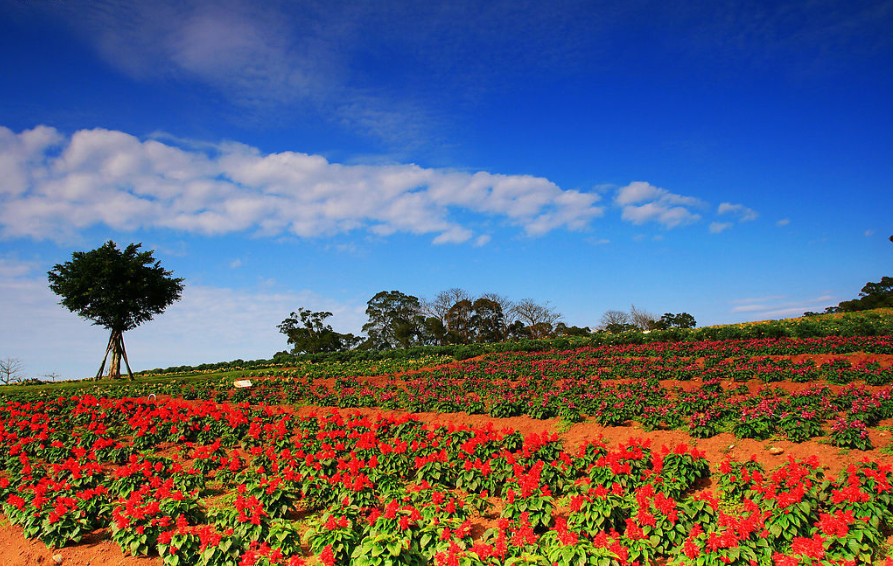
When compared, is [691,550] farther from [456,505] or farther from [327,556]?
[327,556]

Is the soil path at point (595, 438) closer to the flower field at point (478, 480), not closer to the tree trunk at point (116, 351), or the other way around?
the flower field at point (478, 480)

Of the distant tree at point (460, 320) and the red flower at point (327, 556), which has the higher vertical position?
the distant tree at point (460, 320)

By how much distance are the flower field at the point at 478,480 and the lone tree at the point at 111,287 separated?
1516cm

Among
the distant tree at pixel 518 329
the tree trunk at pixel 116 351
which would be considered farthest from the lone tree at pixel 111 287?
the distant tree at pixel 518 329

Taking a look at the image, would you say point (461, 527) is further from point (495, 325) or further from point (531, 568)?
point (495, 325)

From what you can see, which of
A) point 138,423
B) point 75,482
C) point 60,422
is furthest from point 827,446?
point 60,422

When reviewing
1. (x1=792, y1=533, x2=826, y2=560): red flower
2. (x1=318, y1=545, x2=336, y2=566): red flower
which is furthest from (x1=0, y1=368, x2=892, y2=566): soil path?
(x1=792, y1=533, x2=826, y2=560): red flower

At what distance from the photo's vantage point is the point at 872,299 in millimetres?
54625

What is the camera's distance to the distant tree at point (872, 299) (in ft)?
175

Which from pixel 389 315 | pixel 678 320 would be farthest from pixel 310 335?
pixel 678 320

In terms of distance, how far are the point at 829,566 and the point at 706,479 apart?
3656mm

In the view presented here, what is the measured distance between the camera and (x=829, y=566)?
5.57 metres

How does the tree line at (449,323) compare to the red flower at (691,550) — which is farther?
the tree line at (449,323)

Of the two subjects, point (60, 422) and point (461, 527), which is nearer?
point (461, 527)
